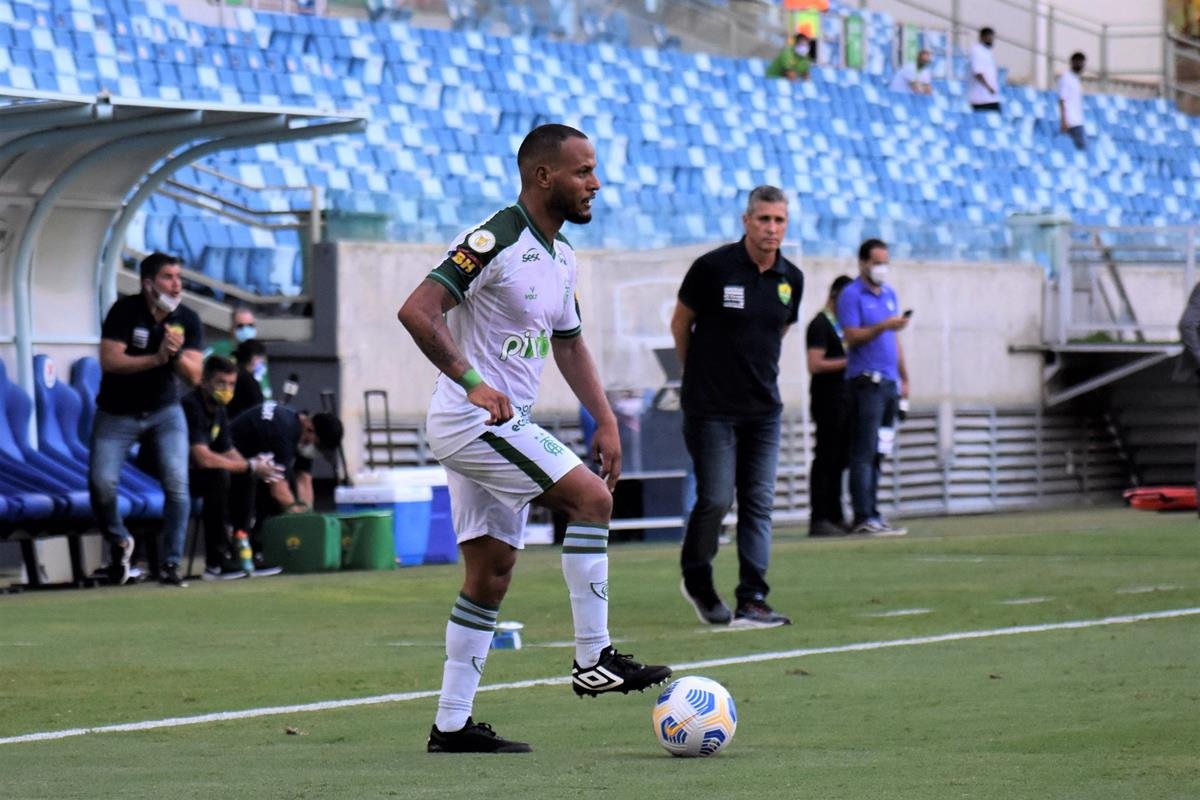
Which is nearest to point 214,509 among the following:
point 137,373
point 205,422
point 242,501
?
point 242,501

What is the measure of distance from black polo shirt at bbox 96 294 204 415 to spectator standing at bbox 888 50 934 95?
20.9 m

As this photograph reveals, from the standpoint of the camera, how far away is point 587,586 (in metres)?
6.67

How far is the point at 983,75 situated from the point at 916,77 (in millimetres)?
1198

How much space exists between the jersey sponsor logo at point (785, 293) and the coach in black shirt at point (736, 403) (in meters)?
0.06

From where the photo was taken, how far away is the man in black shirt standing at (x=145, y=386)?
13.3 meters

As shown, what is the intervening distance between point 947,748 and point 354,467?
42.1 ft

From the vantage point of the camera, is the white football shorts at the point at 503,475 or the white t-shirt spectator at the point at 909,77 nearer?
the white football shorts at the point at 503,475

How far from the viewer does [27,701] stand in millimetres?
7930

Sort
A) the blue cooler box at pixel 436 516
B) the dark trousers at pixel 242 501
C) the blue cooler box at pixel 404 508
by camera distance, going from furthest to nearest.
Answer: the blue cooler box at pixel 436 516
the blue cooler box at pixel 404 508
the dark trousers at pixel 242 501

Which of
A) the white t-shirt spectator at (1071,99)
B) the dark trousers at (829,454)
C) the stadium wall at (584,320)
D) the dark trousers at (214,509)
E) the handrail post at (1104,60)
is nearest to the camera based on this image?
the dark trousers at (214,509)

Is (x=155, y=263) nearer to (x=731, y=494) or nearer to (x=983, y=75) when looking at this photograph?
(x=731, y=494)

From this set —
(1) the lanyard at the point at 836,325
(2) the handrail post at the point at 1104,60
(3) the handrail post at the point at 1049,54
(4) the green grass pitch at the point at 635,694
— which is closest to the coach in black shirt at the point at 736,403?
(4) the green grass pitch at the point at 635,694

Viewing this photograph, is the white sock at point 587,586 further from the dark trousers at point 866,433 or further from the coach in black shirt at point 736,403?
the dark trousers at point 866,433

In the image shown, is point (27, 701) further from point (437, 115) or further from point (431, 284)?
point (437, 115)
